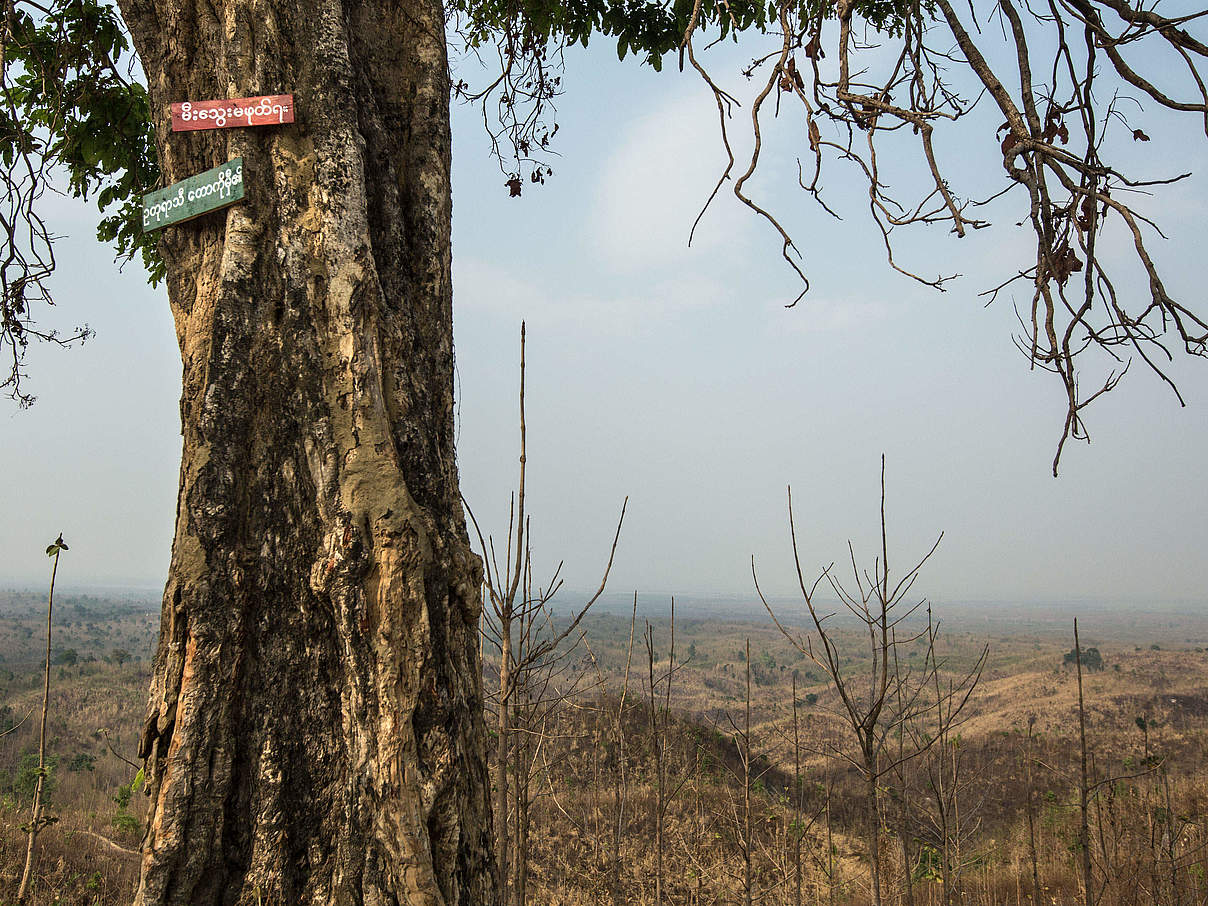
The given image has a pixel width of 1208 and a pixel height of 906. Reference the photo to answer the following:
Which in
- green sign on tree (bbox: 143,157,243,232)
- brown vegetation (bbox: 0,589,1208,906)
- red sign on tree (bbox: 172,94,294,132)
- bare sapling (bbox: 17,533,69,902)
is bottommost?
brown vegetation (bbox: 0,589,1208,906)

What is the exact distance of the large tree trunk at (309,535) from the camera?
1560 millimetres

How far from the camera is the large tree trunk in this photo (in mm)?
1560

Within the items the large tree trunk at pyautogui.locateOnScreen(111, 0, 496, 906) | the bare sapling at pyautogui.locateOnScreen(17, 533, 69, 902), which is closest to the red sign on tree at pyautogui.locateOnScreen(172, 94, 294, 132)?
the large tree trunk at pyautogui.locateOnScreen(111, 0, 496, 906)

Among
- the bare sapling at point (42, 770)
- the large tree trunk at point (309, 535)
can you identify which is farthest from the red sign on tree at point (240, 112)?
the bare sapling at point (42, 770)

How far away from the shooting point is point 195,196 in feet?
6.18

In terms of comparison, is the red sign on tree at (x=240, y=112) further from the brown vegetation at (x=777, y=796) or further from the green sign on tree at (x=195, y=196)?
the brown vegetation at (x=777, y=796)

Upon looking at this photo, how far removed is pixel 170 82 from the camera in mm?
2000

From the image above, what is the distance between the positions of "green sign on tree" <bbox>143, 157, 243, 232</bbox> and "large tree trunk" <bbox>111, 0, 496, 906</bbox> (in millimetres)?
36

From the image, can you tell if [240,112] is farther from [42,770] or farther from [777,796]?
[777,796]

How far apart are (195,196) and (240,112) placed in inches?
9.6

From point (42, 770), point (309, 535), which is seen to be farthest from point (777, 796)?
point (309, 535)

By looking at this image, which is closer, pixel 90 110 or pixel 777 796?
pixel 90 110

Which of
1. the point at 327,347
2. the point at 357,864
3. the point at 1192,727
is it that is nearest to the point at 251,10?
the point at 327,347

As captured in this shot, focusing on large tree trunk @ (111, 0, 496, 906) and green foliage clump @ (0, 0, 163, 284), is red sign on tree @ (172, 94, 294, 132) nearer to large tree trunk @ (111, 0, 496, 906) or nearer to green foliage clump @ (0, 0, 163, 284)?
large tree trunk @ (111, 0, 496, 906)
